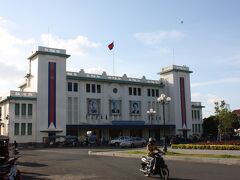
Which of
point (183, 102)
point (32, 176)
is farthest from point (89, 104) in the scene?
point (32, 176)

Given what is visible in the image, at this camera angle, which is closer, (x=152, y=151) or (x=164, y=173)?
(x=164, y=173)

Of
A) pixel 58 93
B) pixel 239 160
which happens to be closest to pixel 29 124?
pixel 58 93

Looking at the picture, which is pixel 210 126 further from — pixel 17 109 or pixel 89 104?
pixel 17 109

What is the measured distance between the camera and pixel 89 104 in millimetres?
65562

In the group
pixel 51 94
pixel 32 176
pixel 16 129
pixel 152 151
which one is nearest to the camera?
pixel 152 151

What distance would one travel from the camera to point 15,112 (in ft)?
185

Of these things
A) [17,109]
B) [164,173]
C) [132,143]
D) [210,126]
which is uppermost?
[17,109]

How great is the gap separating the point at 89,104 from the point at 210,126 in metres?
31.7

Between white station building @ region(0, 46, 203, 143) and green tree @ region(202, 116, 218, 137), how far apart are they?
117 cm

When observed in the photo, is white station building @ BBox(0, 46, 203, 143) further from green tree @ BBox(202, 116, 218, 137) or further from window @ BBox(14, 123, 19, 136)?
green tree @ BBox(202, 116, 218, 137)

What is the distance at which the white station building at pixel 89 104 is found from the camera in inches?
2274

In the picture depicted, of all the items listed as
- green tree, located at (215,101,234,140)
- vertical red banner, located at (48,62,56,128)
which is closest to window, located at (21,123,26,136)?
vertical red banner, located at (48,62,56,128)

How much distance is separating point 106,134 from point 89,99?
815cm

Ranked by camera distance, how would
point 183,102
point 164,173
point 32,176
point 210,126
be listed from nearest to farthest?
point 164,173 → point 32,176 → point 183,102 → point 210,126
